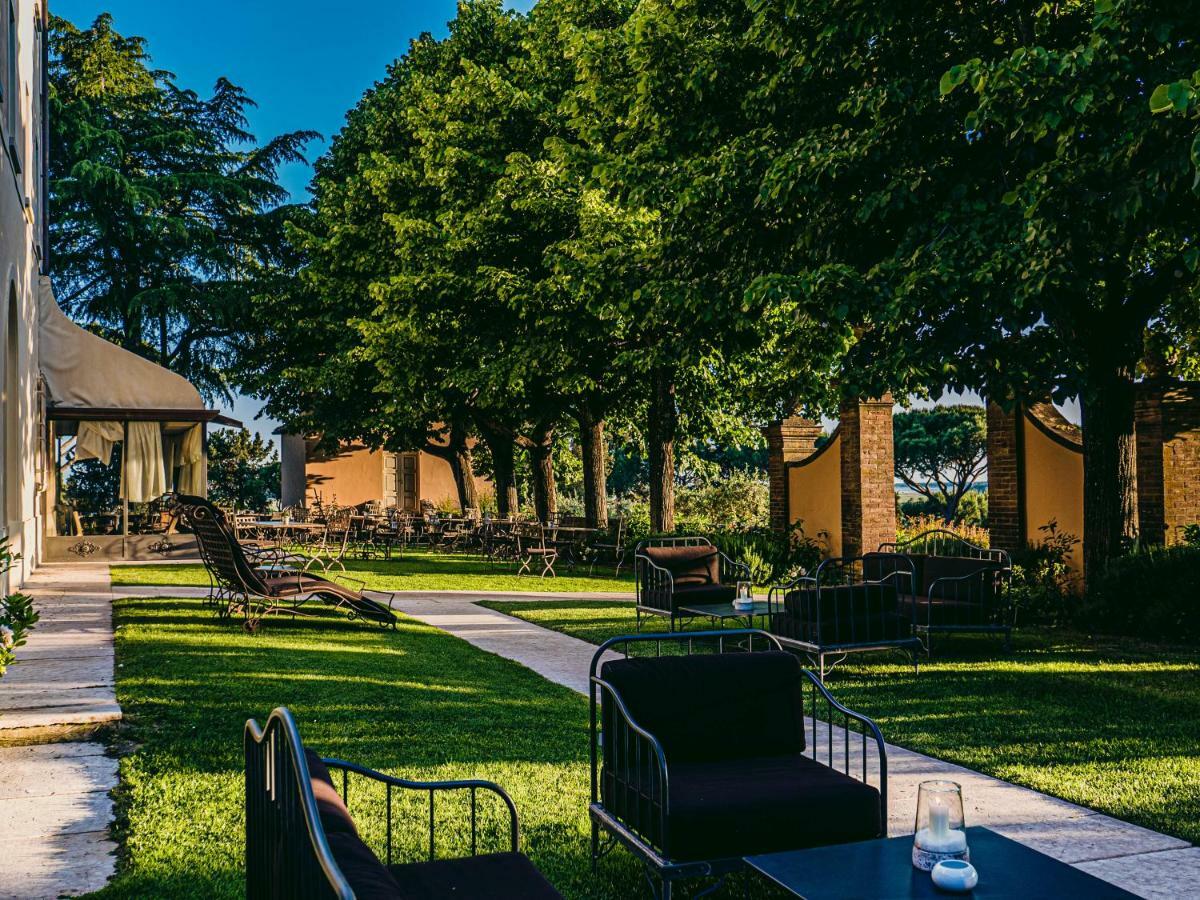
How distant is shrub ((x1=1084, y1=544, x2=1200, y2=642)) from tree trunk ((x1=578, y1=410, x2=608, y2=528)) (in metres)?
12.2

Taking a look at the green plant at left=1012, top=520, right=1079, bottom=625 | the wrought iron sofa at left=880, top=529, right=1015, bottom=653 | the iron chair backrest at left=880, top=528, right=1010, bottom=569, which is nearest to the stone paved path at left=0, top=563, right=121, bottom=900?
the wrought iron sofa at left=880, top=529, right=1015, bottom=653

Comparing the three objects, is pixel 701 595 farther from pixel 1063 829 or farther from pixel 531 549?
pixel 531 549

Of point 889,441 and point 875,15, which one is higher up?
point 875,15

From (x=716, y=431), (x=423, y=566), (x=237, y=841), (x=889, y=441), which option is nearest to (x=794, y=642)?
(x=237, y=841)

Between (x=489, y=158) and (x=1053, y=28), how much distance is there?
12818 millimetres

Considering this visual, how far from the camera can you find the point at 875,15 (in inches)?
408

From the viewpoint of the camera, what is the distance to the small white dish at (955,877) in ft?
9.87

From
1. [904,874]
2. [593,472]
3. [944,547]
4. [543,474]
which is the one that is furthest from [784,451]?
[904,874]

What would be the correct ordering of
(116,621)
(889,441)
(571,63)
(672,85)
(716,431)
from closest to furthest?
(116,621)
(672,85)
(889,441)
(571,63)
(716,431)

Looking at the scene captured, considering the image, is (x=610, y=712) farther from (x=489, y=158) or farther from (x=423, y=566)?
(x=489, y=158)

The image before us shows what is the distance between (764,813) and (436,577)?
15.1 meters

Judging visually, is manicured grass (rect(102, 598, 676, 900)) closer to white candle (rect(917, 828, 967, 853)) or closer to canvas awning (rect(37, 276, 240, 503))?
white candle (rect(917, 828, 967, 853))

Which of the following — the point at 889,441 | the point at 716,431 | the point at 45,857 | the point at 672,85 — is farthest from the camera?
the point at 716,431

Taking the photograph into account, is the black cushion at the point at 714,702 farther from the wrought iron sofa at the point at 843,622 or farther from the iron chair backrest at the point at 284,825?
the wrought iron sofa at the point at 843,622
